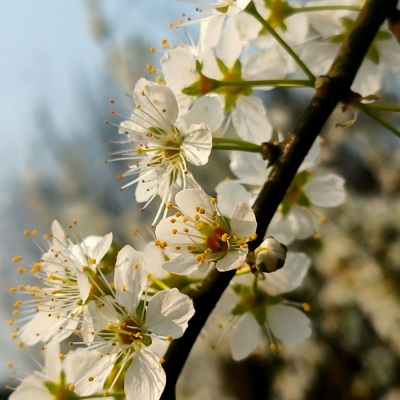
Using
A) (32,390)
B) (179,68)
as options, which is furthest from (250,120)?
(32,390)

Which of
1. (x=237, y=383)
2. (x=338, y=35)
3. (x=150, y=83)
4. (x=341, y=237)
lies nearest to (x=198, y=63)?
(x=150, y=83)

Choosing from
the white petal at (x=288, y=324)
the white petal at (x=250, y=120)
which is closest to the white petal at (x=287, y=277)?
the white petal at (x=288, y=324)

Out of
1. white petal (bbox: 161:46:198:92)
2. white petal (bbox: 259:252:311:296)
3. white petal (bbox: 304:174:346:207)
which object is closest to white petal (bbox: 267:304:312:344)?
white petal (bbox: 259:252:311:296)

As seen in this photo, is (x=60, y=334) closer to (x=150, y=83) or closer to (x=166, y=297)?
(x=166, y=297)

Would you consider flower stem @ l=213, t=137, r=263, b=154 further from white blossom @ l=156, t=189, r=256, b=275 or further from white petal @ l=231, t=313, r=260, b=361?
white petal @ l=231, t=313, r=260, b=361

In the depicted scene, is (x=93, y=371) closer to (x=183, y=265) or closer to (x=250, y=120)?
(x=183, y=265)
